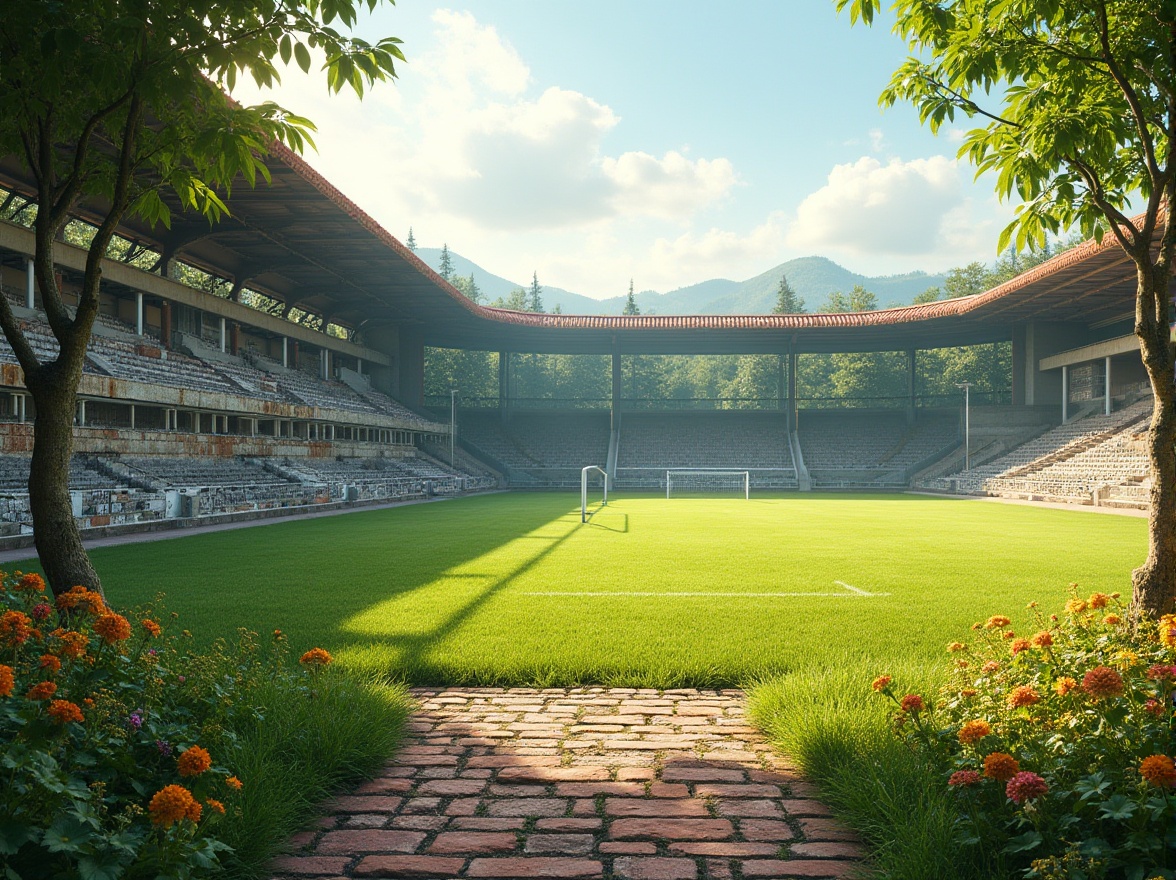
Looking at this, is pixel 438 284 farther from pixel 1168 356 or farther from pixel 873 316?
pixel 1168 356

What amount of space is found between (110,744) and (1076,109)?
623cm

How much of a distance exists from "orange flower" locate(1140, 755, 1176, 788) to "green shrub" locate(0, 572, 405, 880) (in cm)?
297

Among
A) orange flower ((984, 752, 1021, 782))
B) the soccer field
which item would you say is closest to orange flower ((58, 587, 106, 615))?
the soccer field

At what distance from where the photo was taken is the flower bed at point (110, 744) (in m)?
2.47

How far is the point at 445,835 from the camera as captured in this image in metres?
3.43

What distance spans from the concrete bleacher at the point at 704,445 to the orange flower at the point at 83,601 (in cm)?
4769

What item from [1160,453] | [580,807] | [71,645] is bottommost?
[580,807]

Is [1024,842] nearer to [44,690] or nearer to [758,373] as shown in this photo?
[44,690]

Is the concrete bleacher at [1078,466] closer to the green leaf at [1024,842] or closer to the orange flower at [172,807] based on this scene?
the green leaf at [1024,842]

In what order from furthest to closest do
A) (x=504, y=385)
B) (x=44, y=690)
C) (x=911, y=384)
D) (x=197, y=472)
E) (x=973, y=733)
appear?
(x=504, y=385), (x=911, y=384), (x=197, y=472), (x=973, y=733), (x=44, y=690)

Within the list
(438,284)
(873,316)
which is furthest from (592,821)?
(873,316)

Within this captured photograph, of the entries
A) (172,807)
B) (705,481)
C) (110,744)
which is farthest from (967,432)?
(172,807)

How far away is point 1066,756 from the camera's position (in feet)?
10.3

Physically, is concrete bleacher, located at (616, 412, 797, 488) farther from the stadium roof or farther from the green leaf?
the green leaf
